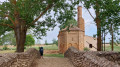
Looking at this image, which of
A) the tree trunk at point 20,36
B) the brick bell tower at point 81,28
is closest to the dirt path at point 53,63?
the tree trunk at point 20,36

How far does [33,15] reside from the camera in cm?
1584

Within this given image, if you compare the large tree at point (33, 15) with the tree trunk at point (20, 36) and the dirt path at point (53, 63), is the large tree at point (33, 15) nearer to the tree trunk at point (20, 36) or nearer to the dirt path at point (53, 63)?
the tree trunk at point (20, 36)

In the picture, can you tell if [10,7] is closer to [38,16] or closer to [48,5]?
[38,16]

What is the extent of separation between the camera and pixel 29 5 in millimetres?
15125

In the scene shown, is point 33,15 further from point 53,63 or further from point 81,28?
point 81,28

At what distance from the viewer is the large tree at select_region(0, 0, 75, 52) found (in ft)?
50.4

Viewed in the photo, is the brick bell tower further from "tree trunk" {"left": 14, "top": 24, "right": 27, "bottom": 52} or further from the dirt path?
the dirt path

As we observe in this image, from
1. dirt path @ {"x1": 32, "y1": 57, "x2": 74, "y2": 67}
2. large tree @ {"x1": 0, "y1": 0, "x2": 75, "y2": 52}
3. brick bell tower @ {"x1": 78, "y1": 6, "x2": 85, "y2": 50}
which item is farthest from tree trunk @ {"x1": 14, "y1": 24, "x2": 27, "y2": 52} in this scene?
brick bell tower @ {"x1": 78, "y1": 6, "x2": 85, "y2": 50}

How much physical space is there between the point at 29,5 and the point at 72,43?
29043 millimetres

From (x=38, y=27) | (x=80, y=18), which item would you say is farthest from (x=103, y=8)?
(x=80, y=18)

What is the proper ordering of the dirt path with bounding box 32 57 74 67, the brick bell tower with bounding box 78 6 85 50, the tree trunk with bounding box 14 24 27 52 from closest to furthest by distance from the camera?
the dirt path with bounding box 32 57 74 67
the tree trunk with bounding box 14 24 27 52
the brick bell tower with bounding box 78 6 85 50

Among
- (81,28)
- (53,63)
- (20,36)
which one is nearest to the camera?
(53,63)

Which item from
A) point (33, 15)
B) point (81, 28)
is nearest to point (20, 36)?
point (33, 15)

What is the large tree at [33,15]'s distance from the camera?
50.4ft
